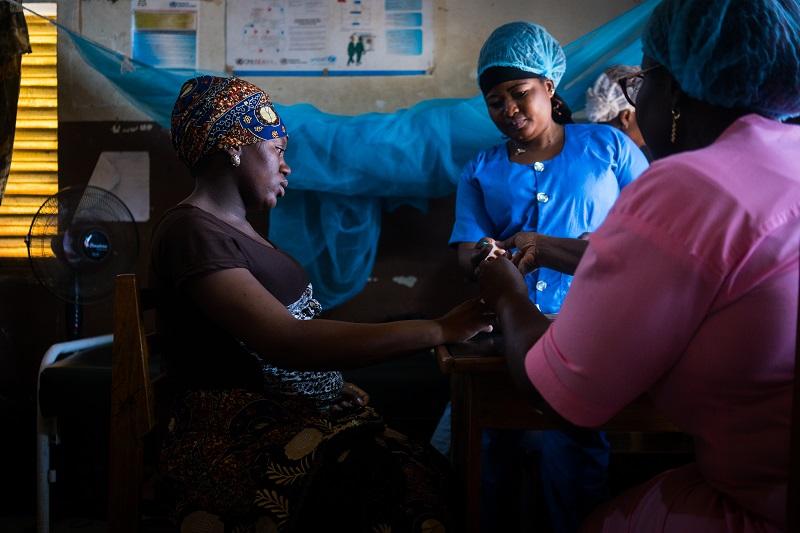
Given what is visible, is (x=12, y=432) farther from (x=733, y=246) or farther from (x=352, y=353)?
(x=733, y=246)

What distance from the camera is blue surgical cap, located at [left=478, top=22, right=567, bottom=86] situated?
8.20 ft

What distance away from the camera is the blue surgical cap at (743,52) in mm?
1096

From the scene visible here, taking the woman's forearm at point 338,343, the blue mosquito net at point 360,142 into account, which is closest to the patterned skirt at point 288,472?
the woman's forearm at point 338,343

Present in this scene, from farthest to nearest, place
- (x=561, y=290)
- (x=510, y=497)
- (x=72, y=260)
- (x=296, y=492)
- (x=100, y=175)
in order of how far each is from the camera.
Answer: (x=100, y=175) < (x=72, y=260) < (x=561, y=290) < (x=510, y=497) < (x=296, y=492)

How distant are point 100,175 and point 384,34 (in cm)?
168

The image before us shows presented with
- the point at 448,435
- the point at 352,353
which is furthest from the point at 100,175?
the point at 352,353

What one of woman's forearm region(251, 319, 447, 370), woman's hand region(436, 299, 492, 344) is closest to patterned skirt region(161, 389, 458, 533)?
woman's forearm region(251, 319, 447, 370)

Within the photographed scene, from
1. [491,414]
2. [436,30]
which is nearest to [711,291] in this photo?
[491,414]

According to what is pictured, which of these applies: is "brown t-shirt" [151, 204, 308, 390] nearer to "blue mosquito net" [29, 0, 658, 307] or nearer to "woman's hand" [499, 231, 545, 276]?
Answer: "woman's hand" [499, 231, 545, 276]

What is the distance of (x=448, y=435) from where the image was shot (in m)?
2.69

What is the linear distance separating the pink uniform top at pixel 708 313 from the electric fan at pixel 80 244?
8.93ft

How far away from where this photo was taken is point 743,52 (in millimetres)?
1100

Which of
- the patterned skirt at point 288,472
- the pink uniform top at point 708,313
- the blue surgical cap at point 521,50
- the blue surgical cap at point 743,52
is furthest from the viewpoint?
the blue surgical cap at point 521,50

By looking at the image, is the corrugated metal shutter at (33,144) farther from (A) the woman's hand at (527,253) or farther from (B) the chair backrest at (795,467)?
(B) the chair backrest at (795,467)
